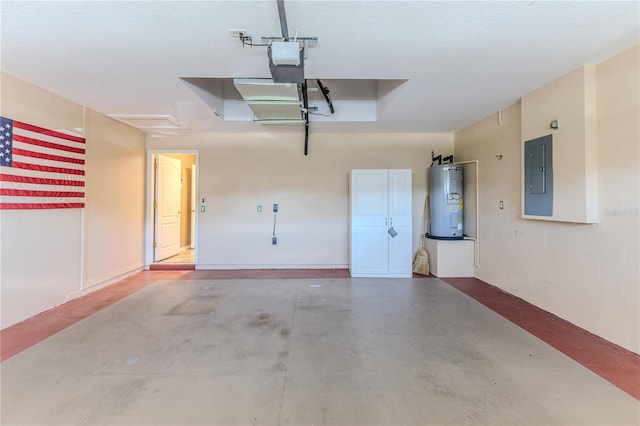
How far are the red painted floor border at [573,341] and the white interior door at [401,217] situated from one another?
118cm

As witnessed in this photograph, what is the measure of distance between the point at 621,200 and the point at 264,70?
3.63m

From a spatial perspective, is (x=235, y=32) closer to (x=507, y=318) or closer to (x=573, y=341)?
(x=507, y=318)

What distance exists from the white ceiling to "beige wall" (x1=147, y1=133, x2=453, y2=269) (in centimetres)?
198

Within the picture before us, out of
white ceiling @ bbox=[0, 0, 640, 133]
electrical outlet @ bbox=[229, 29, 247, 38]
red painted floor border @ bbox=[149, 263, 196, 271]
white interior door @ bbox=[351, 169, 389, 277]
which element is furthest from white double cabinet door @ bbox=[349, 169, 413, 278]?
red painted floor border @ bbox=[149, 263, 196, 271]

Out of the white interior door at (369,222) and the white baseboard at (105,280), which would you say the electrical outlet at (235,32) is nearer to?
the white interior door at (369,222)

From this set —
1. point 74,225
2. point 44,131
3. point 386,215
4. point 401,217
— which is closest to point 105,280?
point 74,225

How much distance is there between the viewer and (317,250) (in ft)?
18.4

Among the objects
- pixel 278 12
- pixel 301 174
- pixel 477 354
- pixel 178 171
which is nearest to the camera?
pixel 278 12

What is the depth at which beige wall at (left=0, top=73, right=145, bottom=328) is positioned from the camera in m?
3.04

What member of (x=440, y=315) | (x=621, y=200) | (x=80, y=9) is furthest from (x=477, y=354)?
(x=80, y=9)

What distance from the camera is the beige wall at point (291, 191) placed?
555 centimetres

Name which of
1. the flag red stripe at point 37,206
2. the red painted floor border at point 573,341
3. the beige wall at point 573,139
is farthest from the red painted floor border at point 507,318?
the flag red stripe at point 37,206

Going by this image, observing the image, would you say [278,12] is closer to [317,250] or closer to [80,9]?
[80,9]

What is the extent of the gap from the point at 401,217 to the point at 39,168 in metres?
5.12
